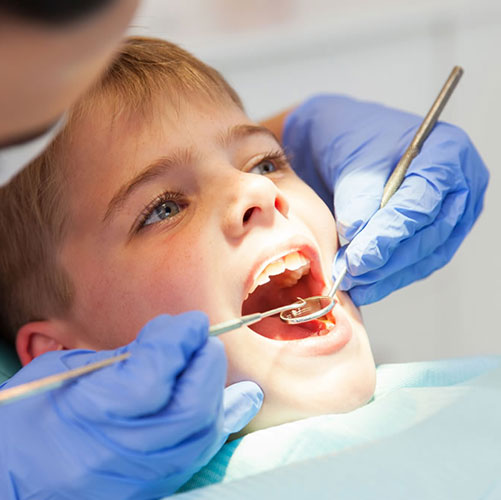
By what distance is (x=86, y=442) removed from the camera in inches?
37.6

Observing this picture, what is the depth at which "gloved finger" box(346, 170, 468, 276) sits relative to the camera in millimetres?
1239

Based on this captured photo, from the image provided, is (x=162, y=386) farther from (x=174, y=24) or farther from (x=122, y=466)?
(x=174, y=24)

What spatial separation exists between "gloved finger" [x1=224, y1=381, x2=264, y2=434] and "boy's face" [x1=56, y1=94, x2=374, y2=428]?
31 mm

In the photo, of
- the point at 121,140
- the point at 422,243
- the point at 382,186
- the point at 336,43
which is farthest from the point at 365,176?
the point at 336,43

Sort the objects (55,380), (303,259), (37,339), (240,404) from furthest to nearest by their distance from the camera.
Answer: (37,339) < (303,259) < (240,404) < (55,380)

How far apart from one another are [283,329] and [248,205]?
0.26m

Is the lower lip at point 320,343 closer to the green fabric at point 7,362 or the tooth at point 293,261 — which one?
the tooth at point 293,261

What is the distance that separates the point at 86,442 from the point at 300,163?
0.96 m

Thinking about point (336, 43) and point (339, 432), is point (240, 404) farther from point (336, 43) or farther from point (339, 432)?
point (336, 43)

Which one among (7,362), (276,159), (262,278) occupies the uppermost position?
(276,159)

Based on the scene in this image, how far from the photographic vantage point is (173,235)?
3.82 feet

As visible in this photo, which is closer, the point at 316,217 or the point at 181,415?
the point at 181,415

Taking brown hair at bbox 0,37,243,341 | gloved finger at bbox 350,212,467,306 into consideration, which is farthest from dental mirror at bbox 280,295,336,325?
brown hair at bbox 0,37,243,341

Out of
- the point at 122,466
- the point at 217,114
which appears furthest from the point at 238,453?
the point at 217,114
